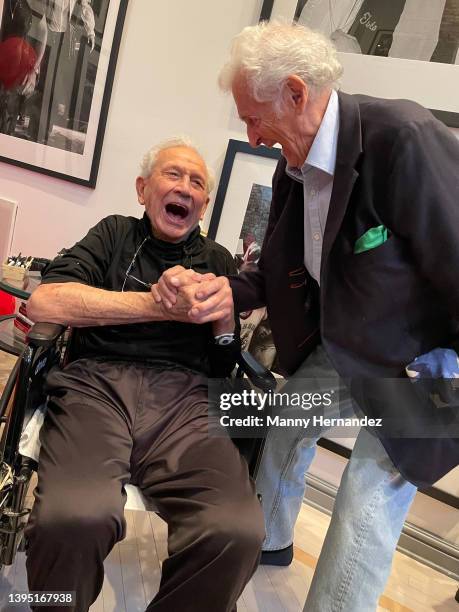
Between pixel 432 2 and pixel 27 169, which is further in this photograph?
pixel 27 169

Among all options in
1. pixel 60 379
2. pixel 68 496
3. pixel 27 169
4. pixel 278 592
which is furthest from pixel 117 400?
pixel 27 169

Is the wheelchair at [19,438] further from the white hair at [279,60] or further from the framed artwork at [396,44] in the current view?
the framed artwork at [396,44]

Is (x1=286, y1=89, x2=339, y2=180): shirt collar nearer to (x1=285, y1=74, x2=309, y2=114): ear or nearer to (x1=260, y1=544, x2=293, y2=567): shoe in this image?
(x1=285, y1=74, x2=309, y2=114): ear

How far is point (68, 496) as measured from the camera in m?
1.10

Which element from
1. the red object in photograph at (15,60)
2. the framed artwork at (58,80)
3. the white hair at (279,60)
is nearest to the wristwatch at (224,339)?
the white hair at (279,60)

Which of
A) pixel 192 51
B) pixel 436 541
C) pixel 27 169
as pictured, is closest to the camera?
pixel 436 541

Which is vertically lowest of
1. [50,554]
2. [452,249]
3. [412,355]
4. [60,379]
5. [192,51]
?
[50,554]

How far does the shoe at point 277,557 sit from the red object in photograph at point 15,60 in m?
2.40

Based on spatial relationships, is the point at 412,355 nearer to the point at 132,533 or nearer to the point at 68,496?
the point at 68,496

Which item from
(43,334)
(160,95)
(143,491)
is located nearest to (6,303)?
(160,95)

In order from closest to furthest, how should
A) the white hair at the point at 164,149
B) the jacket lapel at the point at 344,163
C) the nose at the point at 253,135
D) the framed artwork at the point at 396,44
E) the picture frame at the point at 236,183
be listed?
1. the jacket lapel at the point at 344,163
2. the nose at the point at 253,135
3. the white hair at the point at 164,149
4. the framed artwork at the point at 396,44
5. the picture frame at the point at 236,183

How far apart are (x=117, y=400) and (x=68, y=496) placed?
0.34m

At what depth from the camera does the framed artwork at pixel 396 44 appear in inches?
70.1

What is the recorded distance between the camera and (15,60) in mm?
2426
